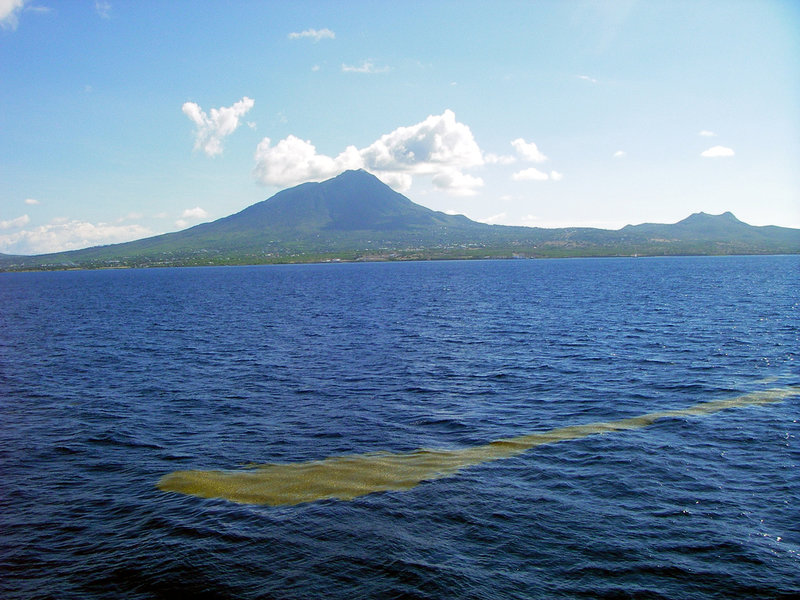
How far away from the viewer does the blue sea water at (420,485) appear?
19.8 metres

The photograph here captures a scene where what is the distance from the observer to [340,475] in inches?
1117

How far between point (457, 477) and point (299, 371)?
30032mm

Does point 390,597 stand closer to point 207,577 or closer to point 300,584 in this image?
point 300,584

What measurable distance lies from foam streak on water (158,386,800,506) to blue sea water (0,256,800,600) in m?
0.82

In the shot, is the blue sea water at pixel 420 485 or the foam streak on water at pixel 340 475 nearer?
the blue sea water at pixel 420 485

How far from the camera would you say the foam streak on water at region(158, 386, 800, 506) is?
2645 cm

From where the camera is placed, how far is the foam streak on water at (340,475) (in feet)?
86.8

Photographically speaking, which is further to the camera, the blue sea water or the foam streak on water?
the foam streak on water

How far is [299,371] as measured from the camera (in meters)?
54.7

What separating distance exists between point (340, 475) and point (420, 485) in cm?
447

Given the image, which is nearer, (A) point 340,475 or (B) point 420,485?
(B) point 420,485

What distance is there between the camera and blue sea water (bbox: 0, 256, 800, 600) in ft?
64.8

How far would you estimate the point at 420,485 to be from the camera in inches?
1059

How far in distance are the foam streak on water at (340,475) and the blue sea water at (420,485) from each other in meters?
0.82
